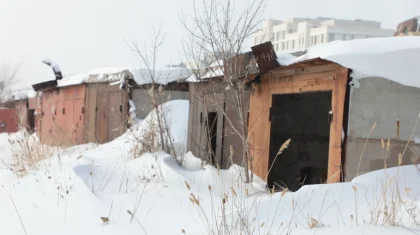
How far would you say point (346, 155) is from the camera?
17.1ft

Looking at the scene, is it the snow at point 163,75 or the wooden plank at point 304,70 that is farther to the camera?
the snow at point 163,75

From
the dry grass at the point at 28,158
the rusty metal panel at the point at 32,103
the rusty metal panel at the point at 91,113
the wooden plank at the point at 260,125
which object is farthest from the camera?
the rusty metal panel at the point at 32,103

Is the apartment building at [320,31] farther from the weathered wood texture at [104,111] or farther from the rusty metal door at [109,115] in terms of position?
the rusty metal door at [109,115]

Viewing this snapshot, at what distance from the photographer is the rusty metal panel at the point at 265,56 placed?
20.0 ft

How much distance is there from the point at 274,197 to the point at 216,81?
12.8ft

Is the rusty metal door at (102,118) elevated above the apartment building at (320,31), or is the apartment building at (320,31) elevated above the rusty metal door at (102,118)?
the apartment building at (320,31)

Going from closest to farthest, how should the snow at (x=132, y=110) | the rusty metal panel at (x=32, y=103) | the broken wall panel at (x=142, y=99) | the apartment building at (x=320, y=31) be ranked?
the snow at (x=132, y=110) → the broken wall panel at (x=142, y=99) → the rusty metal panel at (x=32, y=103) → the apartment building at (x=320, y=31)

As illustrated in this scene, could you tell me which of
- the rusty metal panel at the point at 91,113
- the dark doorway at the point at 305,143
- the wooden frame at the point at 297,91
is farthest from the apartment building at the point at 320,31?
the wooden frame at the point at 297,91

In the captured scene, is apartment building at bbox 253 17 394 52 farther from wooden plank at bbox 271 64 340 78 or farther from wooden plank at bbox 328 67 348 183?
wooden plank at bbox 328 67 348 183

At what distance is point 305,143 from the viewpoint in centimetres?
741

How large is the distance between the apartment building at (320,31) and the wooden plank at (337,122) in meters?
43.2

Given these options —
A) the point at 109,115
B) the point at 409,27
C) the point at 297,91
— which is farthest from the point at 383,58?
the point at 109,115

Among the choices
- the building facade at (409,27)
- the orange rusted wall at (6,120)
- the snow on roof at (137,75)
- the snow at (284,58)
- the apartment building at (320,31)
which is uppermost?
the apartment building at (320,31)

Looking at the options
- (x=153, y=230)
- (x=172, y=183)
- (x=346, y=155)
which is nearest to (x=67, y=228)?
(x=153, y=230)
